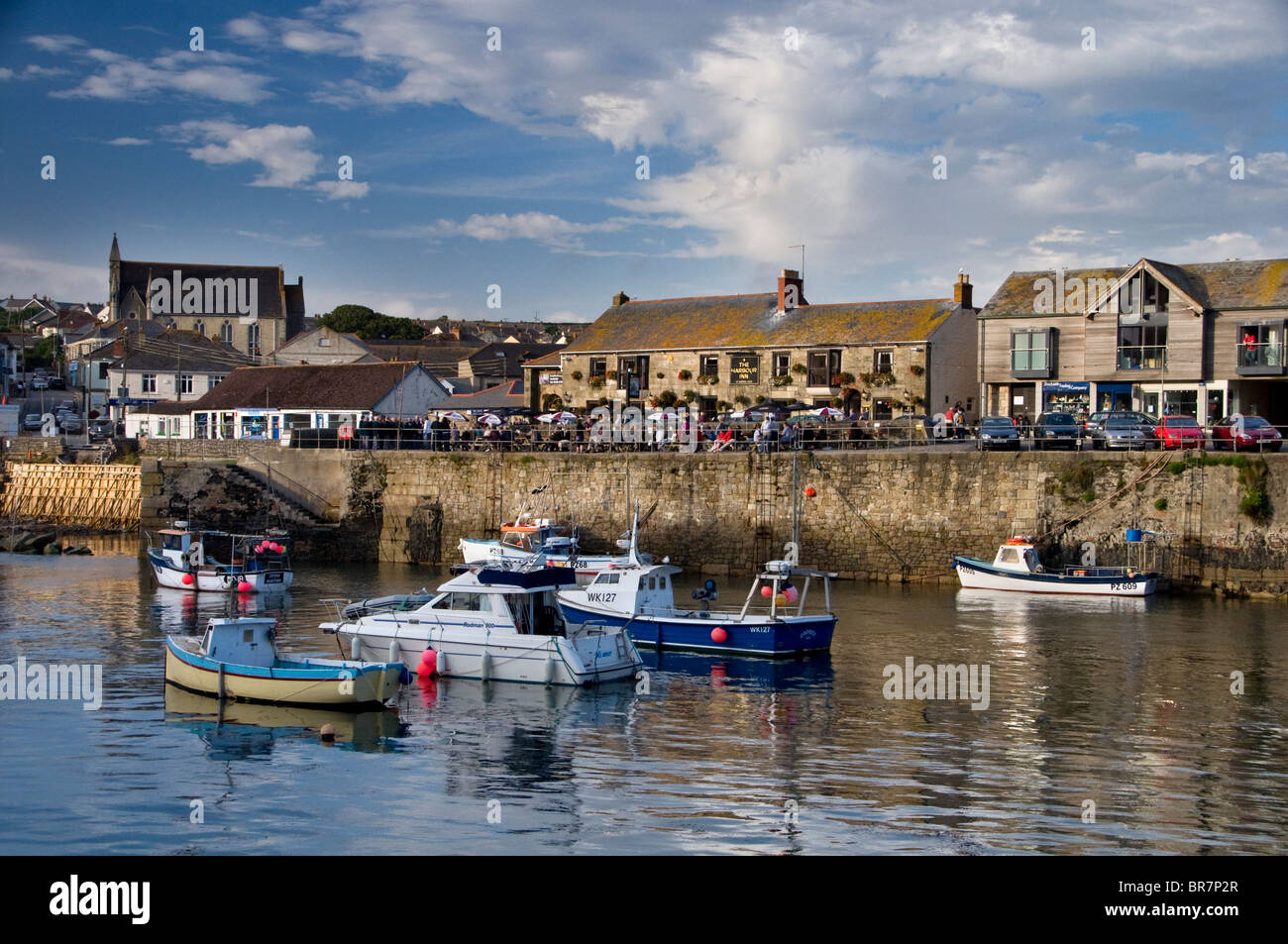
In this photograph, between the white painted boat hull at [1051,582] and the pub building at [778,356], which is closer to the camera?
the white painted boat hull at [1051,582]

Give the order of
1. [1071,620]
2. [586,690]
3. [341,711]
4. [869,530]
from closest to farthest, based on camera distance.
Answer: [341,711] < [586,690] < [1071,620] < [869,530]

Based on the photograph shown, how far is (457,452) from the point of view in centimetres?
4794

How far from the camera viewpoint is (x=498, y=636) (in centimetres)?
2402

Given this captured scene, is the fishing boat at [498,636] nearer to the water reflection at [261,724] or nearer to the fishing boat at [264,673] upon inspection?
the fishing boat at [264,673]

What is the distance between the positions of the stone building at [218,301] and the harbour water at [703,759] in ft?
267

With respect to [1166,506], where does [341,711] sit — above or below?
below

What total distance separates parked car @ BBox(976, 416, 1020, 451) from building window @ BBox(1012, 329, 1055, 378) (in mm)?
10034

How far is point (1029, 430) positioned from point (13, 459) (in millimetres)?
46418

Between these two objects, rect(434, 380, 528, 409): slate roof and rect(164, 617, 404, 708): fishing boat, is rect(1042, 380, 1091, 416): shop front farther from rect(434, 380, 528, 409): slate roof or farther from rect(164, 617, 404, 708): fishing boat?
rect(164, 617, 404, 708): fishing boat

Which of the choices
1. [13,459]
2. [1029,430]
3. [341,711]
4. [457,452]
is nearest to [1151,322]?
[1029,430]

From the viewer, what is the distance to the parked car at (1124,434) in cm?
3894

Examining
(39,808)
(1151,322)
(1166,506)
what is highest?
(1151,322)

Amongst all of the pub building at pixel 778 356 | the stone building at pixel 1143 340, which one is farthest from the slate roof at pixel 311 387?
the stone building at pixel 1143 340
